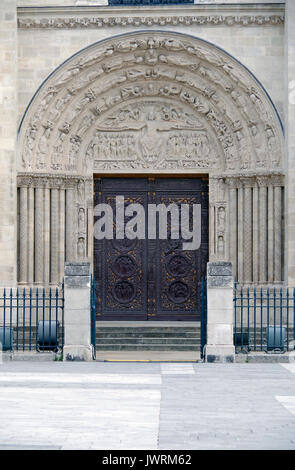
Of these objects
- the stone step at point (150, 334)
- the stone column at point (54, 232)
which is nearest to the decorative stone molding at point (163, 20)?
the stone column at point (54, 232)

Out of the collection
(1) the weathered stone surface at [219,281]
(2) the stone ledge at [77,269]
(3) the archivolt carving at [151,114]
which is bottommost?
(1) the weathered stone surface at [219,281]

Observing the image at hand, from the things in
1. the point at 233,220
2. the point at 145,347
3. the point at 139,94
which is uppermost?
the point at 139,94

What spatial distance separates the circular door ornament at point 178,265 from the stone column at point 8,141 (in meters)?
3.54

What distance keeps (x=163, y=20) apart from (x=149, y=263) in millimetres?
5204

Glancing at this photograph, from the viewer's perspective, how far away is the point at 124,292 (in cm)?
1917

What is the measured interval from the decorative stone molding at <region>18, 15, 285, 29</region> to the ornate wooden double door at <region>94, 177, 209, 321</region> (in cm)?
338

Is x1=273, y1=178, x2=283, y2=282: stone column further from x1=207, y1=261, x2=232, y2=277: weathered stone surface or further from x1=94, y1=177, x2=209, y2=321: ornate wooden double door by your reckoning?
x1=207, y1=261, x2=232, y2=277: weathered stone surface

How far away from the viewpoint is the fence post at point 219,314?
46.5ft

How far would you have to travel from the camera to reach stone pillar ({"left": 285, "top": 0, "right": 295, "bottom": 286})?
687 inches

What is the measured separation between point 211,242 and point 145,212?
1.64m

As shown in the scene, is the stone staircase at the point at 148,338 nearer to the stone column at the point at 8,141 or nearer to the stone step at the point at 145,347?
the stone step at the point at 145,347

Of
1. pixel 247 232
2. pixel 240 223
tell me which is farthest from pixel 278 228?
pixel 240 223

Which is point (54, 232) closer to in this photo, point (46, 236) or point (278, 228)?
point (46, 236)
